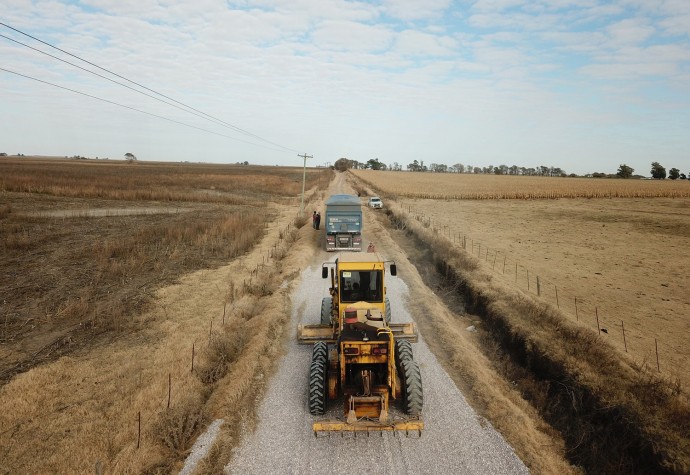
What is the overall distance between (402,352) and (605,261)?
57.0ft

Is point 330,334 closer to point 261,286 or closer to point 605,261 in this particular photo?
→ point 261,286

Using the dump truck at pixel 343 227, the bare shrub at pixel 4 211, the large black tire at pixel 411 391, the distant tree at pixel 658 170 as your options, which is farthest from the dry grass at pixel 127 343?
the distant tree at pixel 658 170

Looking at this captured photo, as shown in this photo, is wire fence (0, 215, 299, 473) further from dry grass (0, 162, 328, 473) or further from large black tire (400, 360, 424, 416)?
large black tire (400, 360, 424, 416)

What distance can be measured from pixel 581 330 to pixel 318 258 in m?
13.4

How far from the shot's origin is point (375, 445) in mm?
7180

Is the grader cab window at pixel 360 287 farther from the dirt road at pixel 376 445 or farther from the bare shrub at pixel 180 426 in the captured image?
the bare shrub at pixel 180 426

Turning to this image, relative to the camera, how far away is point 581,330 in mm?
10977

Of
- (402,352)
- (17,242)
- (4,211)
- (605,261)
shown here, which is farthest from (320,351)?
(4,211)

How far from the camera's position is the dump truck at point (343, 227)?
22.8 m

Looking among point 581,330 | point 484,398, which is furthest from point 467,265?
point 484,398

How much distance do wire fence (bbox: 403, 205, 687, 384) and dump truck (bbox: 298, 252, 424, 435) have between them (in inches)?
241

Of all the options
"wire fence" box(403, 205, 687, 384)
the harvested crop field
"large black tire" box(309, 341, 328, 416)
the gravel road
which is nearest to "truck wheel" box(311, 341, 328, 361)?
"large black tire" box(309, 341, 328, 416)

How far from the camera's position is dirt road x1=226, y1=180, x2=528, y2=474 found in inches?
262

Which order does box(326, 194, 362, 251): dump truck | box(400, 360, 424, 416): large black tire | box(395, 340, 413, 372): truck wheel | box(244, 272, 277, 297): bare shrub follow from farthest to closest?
box(326, 194, 362, 251): dump truck < box(244, 272, 277, 297): bare shrub < box(395, 340, 413, 372): truck wheel < box(400, 360, 424, 416): large black tire
